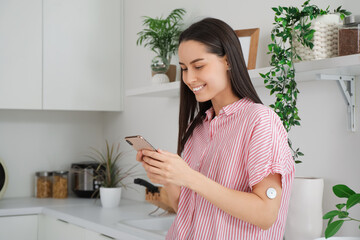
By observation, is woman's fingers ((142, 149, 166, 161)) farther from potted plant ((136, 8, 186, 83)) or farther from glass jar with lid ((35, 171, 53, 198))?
glass jar with lid ((35, 171, 53, 198))

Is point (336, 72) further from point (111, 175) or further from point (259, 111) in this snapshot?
point (111, 175)

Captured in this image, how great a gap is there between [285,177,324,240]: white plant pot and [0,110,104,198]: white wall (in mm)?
1991

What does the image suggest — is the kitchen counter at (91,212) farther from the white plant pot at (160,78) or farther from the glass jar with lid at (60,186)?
the white plant pot at (160,78)

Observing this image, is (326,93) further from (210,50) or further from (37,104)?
(37,104)

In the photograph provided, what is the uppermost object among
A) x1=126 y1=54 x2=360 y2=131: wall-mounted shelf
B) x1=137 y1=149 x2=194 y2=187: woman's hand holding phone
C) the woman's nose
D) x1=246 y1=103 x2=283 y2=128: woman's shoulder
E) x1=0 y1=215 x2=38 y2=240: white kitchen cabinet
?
x1=126 y1=54 x2=360 y2=131: wall-mounted shelf

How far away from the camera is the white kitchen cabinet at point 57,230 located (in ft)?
7.77

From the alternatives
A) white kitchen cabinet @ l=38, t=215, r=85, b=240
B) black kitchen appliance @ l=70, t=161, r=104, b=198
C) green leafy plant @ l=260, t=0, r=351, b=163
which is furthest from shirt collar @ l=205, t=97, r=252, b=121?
black kitchen appliance @ l=70, t=161, r=104, b=198

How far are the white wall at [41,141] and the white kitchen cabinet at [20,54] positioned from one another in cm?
38

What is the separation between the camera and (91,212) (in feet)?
8.31

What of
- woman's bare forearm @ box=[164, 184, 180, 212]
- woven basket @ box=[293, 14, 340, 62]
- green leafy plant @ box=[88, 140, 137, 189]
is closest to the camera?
woman's bare forearm @ box=[164, 184, 180, 212]

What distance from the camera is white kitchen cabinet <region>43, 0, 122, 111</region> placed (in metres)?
2.91

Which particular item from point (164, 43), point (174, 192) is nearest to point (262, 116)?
point (174, 192)

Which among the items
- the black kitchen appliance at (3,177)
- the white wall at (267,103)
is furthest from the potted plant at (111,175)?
the black kitchen appliance at (3,177)

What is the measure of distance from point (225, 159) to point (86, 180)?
6.43ft
